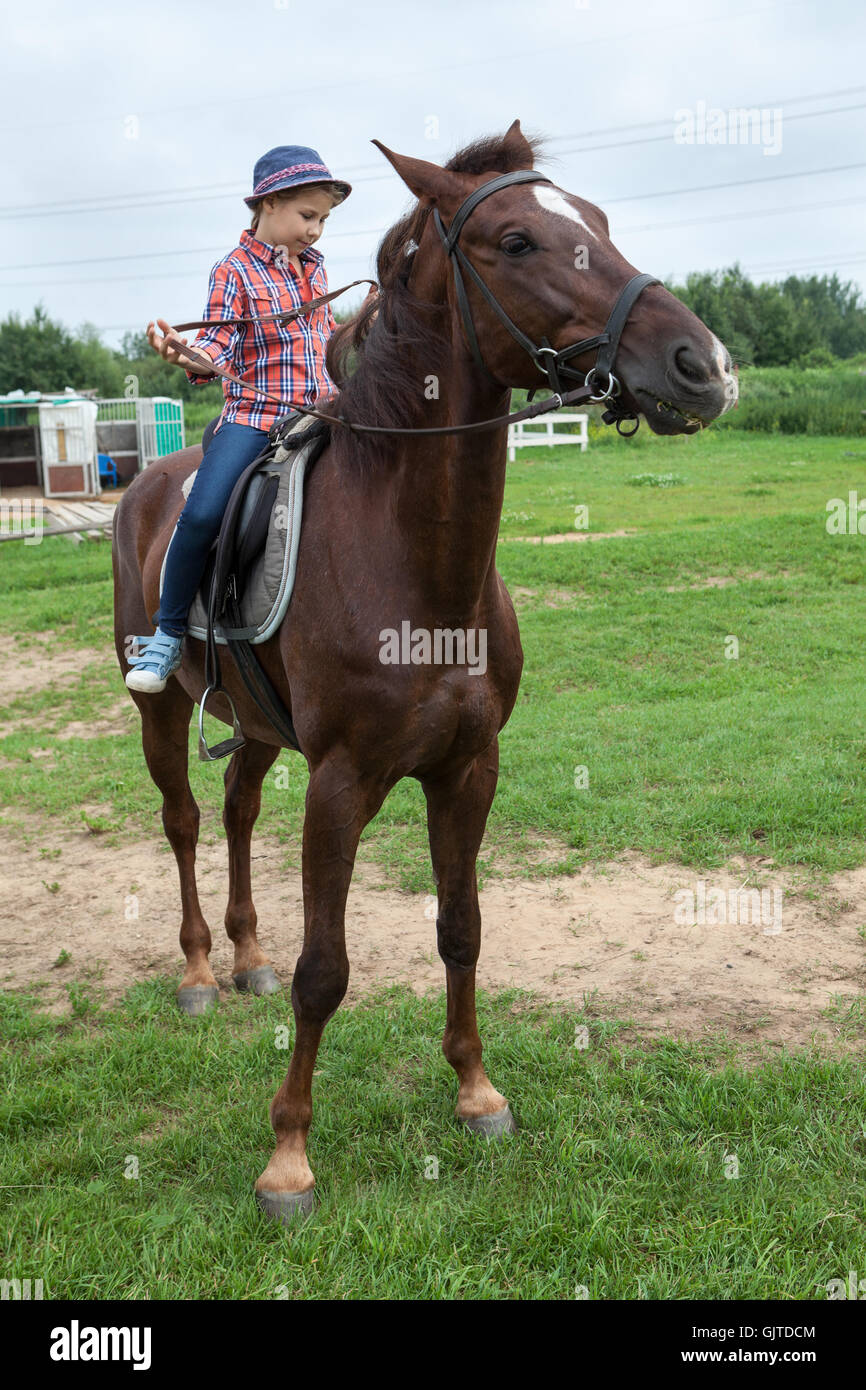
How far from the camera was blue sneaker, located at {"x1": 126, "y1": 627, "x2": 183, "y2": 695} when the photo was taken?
3734mm

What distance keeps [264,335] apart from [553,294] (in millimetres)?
1420

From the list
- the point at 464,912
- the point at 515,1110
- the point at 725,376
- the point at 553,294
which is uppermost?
the point at 553,294

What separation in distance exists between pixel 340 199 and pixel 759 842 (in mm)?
3655

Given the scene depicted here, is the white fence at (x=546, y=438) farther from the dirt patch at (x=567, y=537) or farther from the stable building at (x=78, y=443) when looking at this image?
the dirt patch at (x=567, y=537)

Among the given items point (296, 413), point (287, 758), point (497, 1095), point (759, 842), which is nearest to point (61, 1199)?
point (497, 1095)

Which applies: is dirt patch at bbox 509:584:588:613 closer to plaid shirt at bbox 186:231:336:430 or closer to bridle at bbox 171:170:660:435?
plaid shirt at bbox 186:231:336:430

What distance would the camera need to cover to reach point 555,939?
4.70 meters

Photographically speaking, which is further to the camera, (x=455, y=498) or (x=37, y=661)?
(x=37, y=661)

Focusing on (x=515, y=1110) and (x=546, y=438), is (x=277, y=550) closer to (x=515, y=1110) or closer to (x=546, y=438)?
(x=515, y=1110)

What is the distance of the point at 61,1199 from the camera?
3080 millimetres

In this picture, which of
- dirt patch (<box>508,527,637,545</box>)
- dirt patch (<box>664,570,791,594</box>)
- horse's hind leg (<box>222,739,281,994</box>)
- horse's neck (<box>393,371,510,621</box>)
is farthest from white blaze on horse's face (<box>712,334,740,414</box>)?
dirt patch (<box>508,527,637,545</box>)

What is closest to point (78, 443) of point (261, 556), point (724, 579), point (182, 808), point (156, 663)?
point (724, 579)

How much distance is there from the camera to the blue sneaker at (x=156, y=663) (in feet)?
12.3
